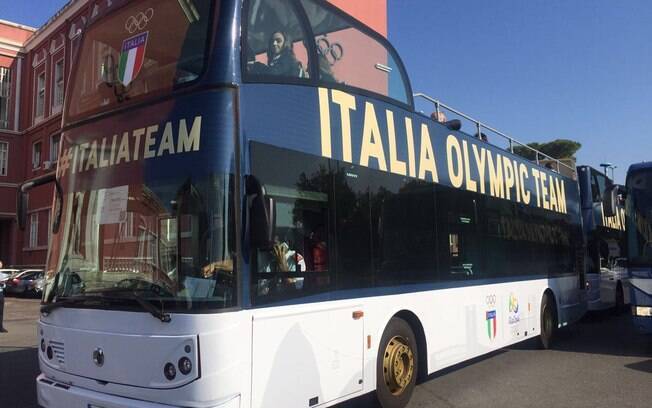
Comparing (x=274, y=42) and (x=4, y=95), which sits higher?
(x=4, y=95)

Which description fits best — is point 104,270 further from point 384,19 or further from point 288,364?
point 384,19

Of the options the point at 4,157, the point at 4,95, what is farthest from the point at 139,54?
the point at 4,95

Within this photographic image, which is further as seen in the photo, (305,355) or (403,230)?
(403,230)

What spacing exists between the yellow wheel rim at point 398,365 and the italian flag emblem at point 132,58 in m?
3.64

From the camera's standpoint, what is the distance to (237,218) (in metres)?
4.11

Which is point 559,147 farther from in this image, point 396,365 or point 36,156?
point 396,365

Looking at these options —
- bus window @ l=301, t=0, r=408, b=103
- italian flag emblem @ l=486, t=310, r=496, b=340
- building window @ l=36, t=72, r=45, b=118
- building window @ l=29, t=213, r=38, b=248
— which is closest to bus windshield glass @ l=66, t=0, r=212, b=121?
bus window @ l=301, t=0, r=408, b=103

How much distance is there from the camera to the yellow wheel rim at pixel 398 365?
18.9ft

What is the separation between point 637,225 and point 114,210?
891cm

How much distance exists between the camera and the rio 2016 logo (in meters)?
8.55

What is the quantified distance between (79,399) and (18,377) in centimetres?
443

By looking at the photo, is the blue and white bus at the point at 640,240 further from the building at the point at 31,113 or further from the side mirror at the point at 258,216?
the building at the point at 31,113

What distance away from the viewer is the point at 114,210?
15.1 ft

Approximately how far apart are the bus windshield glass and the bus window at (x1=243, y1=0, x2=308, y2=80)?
384mm
